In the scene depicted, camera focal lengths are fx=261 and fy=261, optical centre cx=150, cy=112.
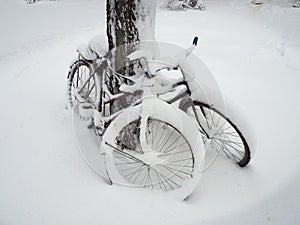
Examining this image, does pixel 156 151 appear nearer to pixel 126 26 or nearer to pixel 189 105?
pixel 189 105

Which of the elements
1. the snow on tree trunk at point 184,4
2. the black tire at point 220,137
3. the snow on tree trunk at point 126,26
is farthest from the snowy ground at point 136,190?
the snow on tree trunk at point 184,4

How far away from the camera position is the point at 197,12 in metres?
6.26

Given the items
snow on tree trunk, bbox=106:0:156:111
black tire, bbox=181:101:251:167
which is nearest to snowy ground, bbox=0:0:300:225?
black tire, bbox=181:101:251:167

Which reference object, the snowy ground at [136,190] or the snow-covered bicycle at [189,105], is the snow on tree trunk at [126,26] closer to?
the snow-covered bicycle at [189,105]

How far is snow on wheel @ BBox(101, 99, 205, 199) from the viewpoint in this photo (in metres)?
1.83

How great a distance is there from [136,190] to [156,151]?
0.37 m

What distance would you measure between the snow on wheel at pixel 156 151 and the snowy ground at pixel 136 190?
0.47 feet

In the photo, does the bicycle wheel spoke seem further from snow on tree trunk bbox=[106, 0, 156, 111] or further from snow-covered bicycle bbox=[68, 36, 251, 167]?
snow on tree trunk bbox=[106, 0, 156, 111]

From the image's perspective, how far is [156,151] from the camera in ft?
7.15

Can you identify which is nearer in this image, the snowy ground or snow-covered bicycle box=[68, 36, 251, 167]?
the snowy ground

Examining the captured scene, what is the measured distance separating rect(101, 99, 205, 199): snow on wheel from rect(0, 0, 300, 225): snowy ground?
14cm

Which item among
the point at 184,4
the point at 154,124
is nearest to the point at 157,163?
the point at 154,124

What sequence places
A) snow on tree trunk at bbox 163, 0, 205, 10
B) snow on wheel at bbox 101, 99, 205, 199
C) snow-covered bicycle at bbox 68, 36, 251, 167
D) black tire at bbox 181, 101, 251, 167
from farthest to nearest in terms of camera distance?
snow on tree trunk at bbox 163, 0, 205, 10
black tire at bbox 181, 101, 251, 167
snow-covered bicycle at bbox 68, 36, 251, 167
snow on wheel at bbox 101, 99, 205, 199

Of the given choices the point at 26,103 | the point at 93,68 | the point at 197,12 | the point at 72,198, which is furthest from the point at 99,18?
the point at 72,198
